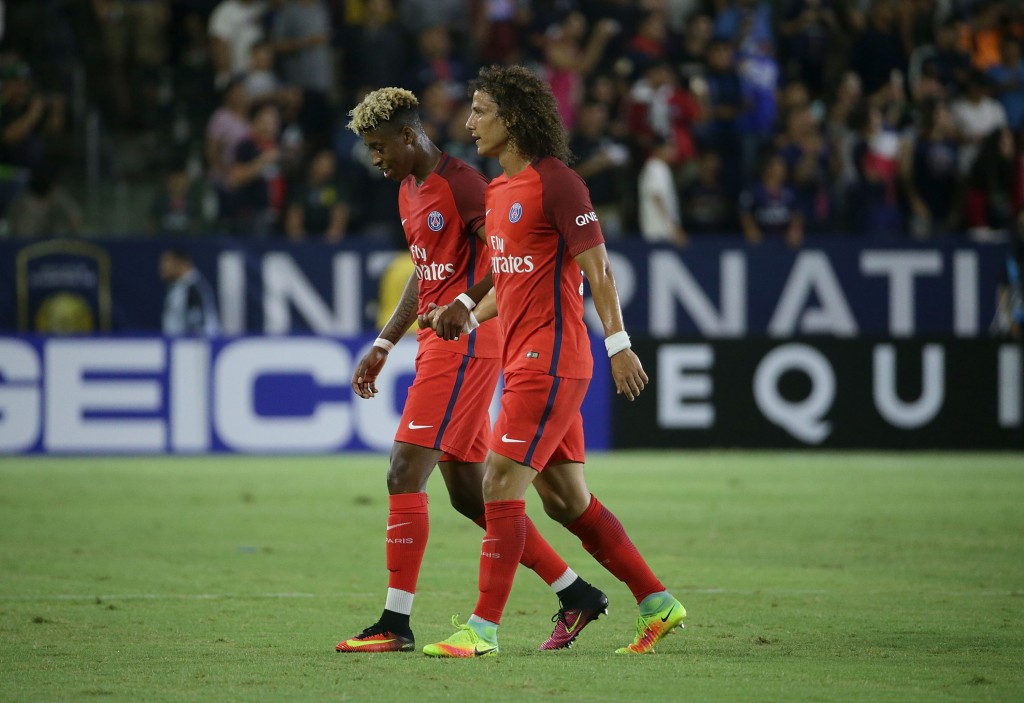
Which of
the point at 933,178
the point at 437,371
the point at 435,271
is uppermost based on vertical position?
the point at 933,178

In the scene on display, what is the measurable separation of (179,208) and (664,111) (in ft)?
20.4

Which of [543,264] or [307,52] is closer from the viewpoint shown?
[543,264]

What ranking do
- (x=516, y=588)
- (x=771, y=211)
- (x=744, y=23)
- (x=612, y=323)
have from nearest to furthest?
(x=612, y=323) → (x=516, y=588) → (x=771, y=211) → (x=744, y=23)

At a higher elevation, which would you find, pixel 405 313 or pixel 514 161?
pixel 514 161

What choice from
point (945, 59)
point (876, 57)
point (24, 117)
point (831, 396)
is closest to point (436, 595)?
point (831, 396)

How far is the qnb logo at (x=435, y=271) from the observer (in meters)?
6.99

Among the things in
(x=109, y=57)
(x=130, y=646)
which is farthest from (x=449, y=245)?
(x=109, y=57)

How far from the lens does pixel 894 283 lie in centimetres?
1905

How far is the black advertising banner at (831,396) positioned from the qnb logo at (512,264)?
10691 millimetres

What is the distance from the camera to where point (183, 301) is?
1797 cm

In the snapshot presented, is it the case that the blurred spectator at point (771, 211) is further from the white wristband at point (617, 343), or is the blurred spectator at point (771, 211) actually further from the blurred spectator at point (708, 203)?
the white wristband at point (617, 343)

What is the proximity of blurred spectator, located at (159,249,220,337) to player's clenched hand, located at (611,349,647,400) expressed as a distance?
1234 centimetres

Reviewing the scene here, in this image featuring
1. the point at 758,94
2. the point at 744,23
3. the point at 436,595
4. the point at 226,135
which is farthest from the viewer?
the point at 744,23

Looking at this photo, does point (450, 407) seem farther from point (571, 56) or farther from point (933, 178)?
point (933, 178)
